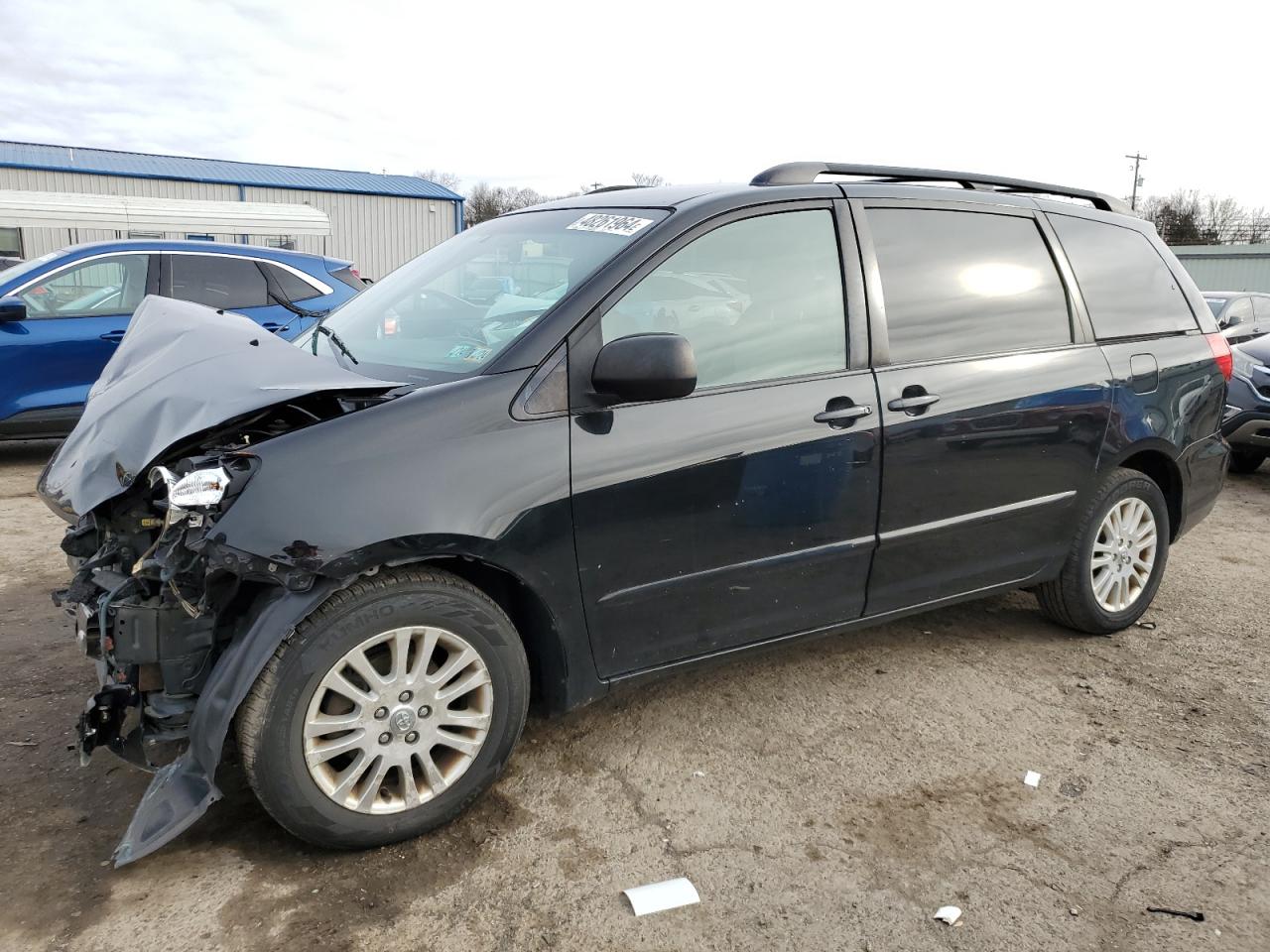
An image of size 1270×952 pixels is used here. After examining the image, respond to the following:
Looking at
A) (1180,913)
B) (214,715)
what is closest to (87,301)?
(214,715)

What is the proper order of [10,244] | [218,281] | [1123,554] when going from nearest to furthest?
[1123,554], [218,281], [10,244]

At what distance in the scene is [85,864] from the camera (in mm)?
2488

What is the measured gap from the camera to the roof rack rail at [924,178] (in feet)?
11.1

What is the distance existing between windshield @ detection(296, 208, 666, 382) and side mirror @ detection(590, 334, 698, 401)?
0.30m

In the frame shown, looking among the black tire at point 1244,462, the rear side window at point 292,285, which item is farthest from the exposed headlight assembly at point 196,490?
the black tire at point 1244,462

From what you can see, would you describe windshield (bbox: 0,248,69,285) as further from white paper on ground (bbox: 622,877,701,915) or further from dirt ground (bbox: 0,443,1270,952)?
white paper on ground (bbox: 622,877,701,915)

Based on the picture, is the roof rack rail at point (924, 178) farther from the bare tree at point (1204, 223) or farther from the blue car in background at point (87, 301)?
the bare tree at point (1204, 223)

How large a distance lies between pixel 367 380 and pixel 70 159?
95.7 ft

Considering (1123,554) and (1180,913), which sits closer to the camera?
(1180,913)

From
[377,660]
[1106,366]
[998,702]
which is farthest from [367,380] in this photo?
[1106,366]

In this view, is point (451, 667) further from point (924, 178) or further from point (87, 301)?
point (87, 301)

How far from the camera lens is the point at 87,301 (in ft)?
23.9

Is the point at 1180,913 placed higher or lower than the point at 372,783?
lower

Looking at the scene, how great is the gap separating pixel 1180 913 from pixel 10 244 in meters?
22.1
